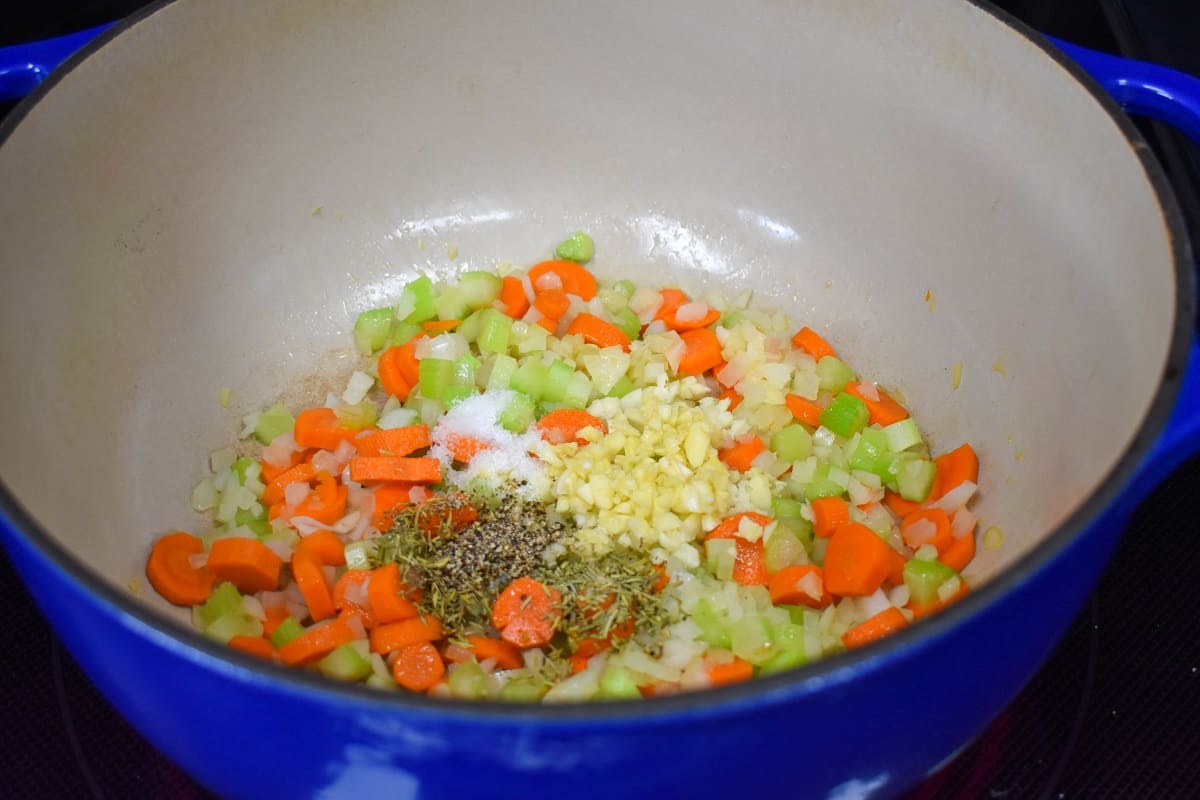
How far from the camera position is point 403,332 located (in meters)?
1.91

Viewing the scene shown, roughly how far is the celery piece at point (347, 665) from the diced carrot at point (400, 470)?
30 cm

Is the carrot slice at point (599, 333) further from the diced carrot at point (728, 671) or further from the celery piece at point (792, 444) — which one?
the diced carrot at point (728, 671)

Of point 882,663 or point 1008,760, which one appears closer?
point 882,663

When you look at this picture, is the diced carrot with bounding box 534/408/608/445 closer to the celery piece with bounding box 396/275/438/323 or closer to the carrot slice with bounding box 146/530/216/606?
the celery piece with bounding box 396/275/438/323

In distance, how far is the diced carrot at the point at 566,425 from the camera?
1698 mm

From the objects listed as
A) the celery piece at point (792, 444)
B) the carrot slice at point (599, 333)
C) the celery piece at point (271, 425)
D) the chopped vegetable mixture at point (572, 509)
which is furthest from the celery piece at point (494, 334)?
the celery piece at point (792, 444)

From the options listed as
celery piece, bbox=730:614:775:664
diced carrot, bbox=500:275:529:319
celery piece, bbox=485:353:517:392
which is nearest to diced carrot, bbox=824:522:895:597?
celery piece, bbox=730:614:775:664

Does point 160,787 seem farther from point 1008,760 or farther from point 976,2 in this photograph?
point 976,2

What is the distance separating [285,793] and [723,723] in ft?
1.51

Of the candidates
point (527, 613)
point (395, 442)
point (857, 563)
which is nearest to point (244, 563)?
point (395, 442)

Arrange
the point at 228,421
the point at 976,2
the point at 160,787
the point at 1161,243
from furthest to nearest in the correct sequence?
the point at 228,421 < the point at 976,2 < the point at 160,787 < the point at 1161,243

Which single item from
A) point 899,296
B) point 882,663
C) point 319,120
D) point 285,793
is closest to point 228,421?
point 319,120

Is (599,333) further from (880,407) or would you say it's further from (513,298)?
(880,407)

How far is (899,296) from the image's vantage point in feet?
6.00
